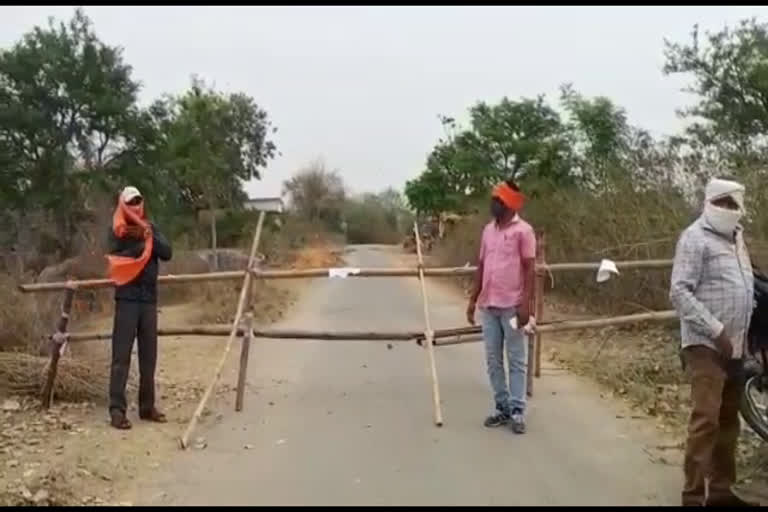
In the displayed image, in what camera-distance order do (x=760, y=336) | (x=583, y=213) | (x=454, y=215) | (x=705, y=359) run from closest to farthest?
(x=705, y=359) → (x=760, y=336) → (x=583, y=213) → (x=454, y=215)

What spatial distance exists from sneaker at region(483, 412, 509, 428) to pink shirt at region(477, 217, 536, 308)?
83cm

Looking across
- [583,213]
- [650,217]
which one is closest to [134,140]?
[583,213]

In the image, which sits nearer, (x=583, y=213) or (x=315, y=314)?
(x=583, y=213)

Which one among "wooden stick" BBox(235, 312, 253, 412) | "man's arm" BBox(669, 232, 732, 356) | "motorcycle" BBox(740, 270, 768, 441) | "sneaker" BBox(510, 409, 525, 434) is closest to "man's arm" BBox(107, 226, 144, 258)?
"wooden stick" BBox(235, 312, 253, 412)

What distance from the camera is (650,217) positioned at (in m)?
10.7

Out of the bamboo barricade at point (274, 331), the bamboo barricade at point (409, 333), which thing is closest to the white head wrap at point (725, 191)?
the bamboo barricade at point (274, 331)

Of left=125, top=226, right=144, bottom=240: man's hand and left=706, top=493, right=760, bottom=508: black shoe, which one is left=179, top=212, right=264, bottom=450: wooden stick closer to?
left=125, top=226, right=144, bottom=240: man's hand

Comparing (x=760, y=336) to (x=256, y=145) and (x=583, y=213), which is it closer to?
(x=583, y=213)

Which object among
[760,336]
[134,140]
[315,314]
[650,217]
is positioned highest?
[134,140]

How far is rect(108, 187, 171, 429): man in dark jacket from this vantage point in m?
6.69

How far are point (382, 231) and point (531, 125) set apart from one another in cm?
4088

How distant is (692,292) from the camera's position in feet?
14.8

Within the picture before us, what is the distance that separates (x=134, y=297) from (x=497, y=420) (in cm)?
291

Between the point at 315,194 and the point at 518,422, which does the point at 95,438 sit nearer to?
the point at 518,422
